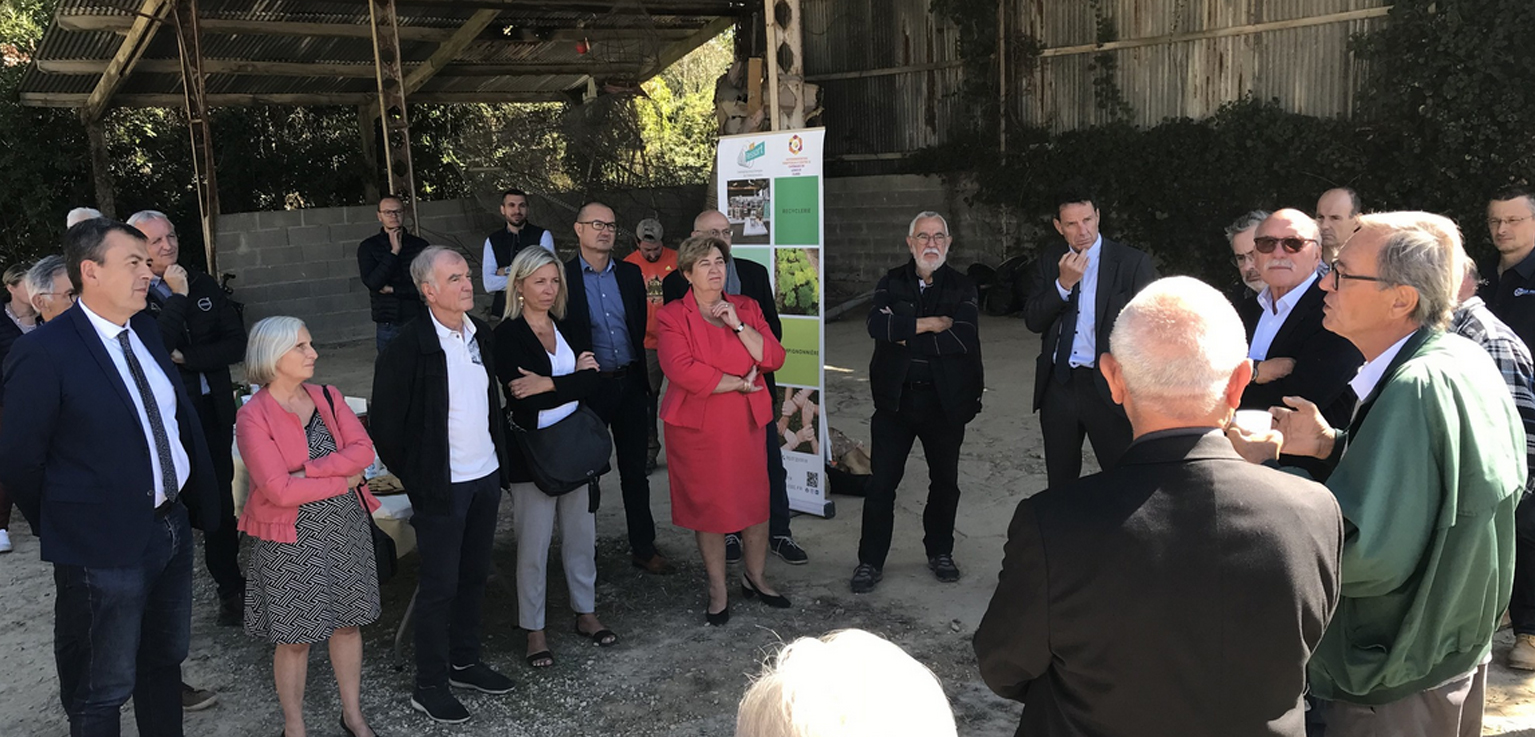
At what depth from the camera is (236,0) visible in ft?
33.3

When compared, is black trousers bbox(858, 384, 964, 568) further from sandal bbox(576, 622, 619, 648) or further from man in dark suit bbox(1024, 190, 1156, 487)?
sandal bbox(576, 622, 619, 648)

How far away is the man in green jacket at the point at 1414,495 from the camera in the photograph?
2.08 m

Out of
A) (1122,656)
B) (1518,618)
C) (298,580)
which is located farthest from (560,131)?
(1122,656)

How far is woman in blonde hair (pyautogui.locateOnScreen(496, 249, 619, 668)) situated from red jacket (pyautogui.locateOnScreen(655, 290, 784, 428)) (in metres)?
0.34

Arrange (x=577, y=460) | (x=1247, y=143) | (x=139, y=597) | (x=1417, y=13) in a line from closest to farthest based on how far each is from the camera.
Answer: (x=139, y=597)
(x=577, y=460)
(x=1417, y=13)
(x=1247, y=143)

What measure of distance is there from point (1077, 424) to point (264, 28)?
9.31 m

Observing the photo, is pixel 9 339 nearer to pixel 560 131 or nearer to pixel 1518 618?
pixel 1518 618

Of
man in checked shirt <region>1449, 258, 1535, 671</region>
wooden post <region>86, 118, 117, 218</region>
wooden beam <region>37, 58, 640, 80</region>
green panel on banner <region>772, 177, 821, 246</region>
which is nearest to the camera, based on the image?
man in checked shirt <region>1449, 258, 1535, 671</region>

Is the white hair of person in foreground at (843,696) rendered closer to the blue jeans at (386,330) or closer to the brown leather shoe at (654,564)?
the brown leather shoe at (654,564)

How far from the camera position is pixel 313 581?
3.51m

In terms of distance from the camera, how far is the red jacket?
4480 millimetres

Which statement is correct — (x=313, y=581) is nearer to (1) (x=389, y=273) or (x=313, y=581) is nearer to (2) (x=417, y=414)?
(2) (x=417, y=414)

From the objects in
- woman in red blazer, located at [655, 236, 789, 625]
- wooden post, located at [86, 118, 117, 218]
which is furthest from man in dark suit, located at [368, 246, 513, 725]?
wooden post, located at [86, 118, 117, 218]

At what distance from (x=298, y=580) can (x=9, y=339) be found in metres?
3.29
